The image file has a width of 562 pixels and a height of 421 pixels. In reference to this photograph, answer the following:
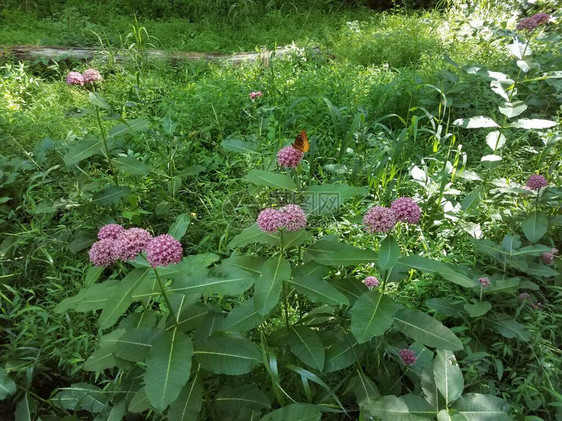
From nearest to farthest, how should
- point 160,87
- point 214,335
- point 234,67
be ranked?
point 214,335 < point 160,87 < point 234,67

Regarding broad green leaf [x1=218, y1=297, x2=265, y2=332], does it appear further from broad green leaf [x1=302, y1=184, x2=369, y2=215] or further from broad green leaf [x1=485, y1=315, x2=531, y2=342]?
broad green leaf [x1=485, y1=315, x2=531, y2=342]

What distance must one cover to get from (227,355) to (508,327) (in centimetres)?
118

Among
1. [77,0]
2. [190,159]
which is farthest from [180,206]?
[77,0]

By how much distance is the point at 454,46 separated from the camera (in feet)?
15.7

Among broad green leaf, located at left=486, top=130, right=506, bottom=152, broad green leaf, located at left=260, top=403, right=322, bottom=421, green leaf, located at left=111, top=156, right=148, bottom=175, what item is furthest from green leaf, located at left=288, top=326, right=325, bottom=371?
broad green leaf, located at left=486, top=130, right=506, bottom=152

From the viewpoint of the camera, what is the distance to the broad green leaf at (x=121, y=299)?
1.26m

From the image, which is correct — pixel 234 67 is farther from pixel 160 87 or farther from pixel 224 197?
pixel 224 197

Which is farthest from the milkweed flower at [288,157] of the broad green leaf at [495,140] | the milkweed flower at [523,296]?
the broad green leaf at [495,140]

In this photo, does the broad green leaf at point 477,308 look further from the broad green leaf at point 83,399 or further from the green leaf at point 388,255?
the broad green leaf at point 83,399

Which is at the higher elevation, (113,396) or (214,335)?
(214,335)

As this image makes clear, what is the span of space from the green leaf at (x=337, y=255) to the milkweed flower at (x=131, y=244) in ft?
1.84

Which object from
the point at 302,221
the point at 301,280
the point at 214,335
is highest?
the point at 302,221

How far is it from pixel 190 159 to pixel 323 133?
99cm

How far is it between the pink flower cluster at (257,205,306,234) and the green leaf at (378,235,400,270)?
266 millimetres
